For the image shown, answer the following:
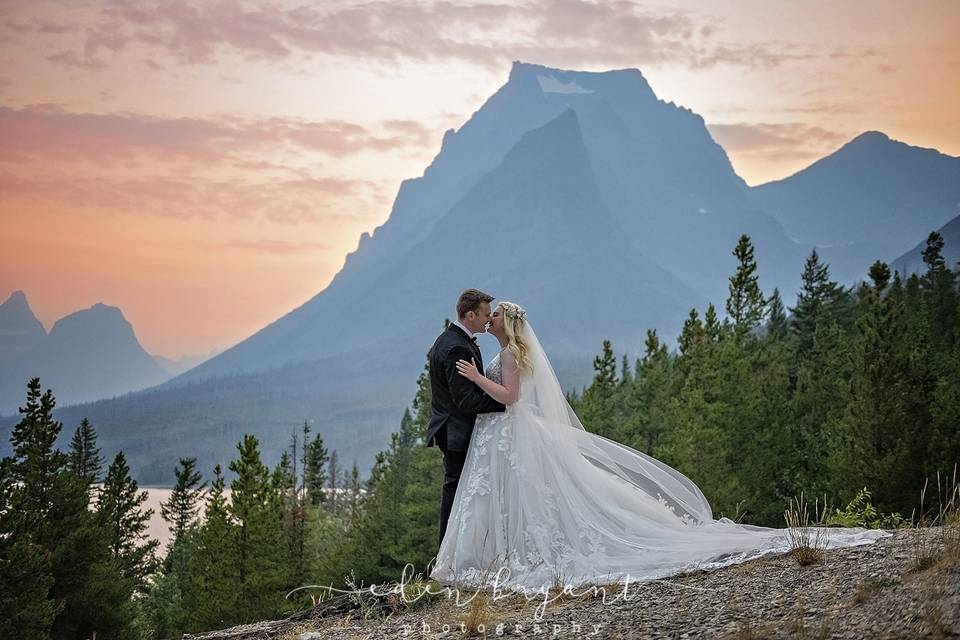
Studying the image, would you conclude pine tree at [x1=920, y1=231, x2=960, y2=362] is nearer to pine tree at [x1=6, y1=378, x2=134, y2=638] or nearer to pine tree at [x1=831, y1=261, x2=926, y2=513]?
pine tree at [x1=831, y1=261, x2=926, y2=513]

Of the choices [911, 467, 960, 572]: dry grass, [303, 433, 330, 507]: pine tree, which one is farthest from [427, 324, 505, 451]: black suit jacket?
[303, 433, 330, 507]: pine tree

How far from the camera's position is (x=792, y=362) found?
186 ft

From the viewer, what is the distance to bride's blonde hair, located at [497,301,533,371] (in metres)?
9.87

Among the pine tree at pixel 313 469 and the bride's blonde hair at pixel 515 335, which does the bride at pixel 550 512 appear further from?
the pine tree at pixel 313 469

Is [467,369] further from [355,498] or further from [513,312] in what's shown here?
[355,498]

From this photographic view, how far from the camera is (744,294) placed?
43.2 metres

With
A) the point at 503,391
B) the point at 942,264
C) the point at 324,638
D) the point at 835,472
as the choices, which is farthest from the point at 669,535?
the point at 942,264

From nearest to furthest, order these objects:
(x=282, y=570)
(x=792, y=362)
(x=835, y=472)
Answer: (x=835, y=472) < (x=282, y=570) < (x=792, y=362)

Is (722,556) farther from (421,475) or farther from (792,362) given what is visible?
(792,362)

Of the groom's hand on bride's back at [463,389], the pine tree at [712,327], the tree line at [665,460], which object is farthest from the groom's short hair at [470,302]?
the pine tree at [712,327]

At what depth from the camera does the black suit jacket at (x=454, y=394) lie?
31.8 feet

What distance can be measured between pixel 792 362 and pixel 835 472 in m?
29.5

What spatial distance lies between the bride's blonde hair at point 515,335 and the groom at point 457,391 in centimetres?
25

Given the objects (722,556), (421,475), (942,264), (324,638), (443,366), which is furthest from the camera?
(942,264)
